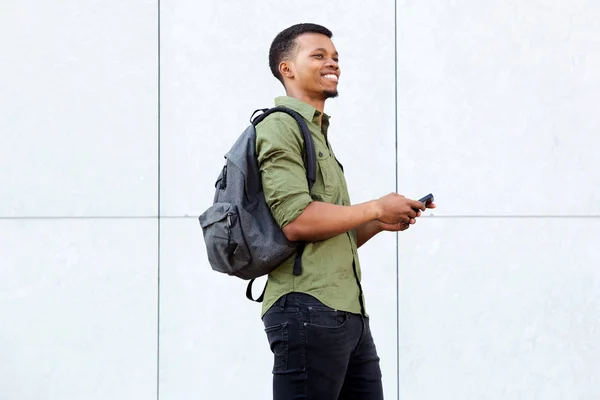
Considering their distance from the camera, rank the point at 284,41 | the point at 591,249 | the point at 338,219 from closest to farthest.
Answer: the point at 338,219 → the point at 284,41 → the point at 591,249

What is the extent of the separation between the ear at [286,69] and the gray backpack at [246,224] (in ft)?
0.90

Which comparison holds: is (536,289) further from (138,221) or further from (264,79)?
(138,221)

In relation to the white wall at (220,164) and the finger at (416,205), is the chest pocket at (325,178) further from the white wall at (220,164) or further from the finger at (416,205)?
the white wall at (220,164)

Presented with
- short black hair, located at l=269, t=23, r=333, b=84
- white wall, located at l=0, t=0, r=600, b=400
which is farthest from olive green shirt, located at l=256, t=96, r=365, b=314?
white wall, located at l=0, t=0, r=600, b=400

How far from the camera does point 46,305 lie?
481 centimetres

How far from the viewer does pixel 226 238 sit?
8.81 feet

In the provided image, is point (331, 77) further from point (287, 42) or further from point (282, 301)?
point (282, 301)

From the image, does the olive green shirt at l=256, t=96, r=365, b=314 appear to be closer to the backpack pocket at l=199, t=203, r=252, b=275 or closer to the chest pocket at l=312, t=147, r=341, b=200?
the chest pocket at l=312, t=147, r=341, b=200

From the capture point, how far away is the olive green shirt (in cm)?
267

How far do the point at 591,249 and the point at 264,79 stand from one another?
5.63 ft

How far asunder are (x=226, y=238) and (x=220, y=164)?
6.87 feet

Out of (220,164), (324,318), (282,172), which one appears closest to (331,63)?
(282,172)

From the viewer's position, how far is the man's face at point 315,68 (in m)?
2.95

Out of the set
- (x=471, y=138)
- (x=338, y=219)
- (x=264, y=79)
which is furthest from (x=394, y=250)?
(x=338, y=219)
